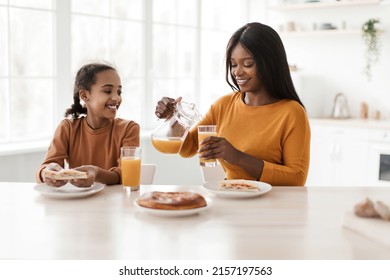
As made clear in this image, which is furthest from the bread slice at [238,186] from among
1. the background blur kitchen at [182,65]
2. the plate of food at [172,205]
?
the background blur kitchen at [182,65]

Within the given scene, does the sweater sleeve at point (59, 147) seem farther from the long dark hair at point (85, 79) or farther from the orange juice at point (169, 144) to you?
the orange juice at point (169, 144)

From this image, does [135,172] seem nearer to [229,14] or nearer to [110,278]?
[110,278]

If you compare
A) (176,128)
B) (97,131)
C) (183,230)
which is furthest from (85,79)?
(183,230)

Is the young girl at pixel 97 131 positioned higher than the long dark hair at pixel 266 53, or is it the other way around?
the long dark hair at pixel 266 53

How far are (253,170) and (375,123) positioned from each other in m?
2.90

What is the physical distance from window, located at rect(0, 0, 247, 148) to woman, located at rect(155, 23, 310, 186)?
1.88 metres

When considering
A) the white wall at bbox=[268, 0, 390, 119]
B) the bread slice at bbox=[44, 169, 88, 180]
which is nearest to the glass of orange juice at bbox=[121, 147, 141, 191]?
the bread slice at bbox=[44, 169, 88, 180]

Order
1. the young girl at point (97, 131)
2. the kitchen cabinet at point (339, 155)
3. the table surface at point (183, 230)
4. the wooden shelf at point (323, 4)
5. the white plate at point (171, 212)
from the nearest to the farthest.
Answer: the table surface at point (183, 230) < the white plate at point (171, 212) < the young girl at point (97, 131) < the kitchen cabinet at point (339, 155) < the wooden shelf at point (323, 4)

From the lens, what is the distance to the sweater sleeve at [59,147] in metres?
2.10

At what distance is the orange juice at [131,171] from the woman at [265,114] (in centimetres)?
33

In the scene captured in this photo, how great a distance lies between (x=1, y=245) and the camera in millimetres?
1147

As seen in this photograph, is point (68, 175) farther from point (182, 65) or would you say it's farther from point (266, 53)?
point (182, 65)

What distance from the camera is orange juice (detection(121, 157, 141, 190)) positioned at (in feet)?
5.46

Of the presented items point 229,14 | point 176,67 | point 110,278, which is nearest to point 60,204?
point 110,278
